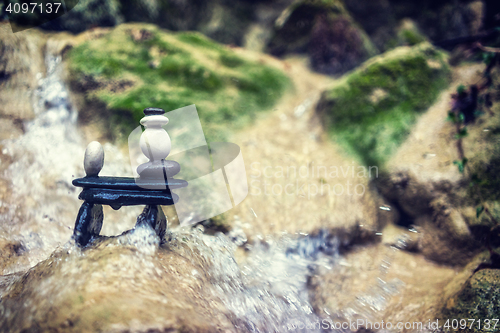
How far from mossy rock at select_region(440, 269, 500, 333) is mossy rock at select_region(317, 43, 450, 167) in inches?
80.1

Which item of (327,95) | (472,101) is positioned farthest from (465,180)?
(327,95)

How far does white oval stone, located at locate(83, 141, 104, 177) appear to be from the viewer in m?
2.12

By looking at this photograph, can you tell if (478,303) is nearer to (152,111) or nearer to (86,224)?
(152,111)

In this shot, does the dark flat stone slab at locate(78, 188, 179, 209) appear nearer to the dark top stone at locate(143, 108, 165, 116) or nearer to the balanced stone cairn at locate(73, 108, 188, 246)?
the balanced stone cairn at locate(73, 108, 188, 246)

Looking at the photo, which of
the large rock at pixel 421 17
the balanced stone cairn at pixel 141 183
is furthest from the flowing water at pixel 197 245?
the large rock at pixel 421 17

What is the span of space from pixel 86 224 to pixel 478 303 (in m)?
3.84

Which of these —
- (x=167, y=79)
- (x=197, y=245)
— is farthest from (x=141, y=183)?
(x=167, y=79)

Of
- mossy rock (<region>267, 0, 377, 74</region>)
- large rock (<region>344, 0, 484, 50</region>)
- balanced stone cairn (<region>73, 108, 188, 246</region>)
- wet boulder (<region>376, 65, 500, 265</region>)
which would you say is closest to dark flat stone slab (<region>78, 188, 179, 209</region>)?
balanced stone cairn (<region>73, 108, 188, 246</region>)

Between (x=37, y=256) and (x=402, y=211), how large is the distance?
5.16 meters

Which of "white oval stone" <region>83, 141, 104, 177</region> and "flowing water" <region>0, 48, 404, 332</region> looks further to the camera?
"flowing water" <region>0, 48, 404, 332</region>

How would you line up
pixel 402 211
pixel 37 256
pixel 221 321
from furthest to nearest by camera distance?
pixel 402 211, pixel 37 256, pixel 221 321

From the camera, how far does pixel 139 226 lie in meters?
2.16

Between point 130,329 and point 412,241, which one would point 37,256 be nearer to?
point 130,329

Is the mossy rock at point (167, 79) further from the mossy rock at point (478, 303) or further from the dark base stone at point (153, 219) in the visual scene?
the mossy rock at point (478, 303)
